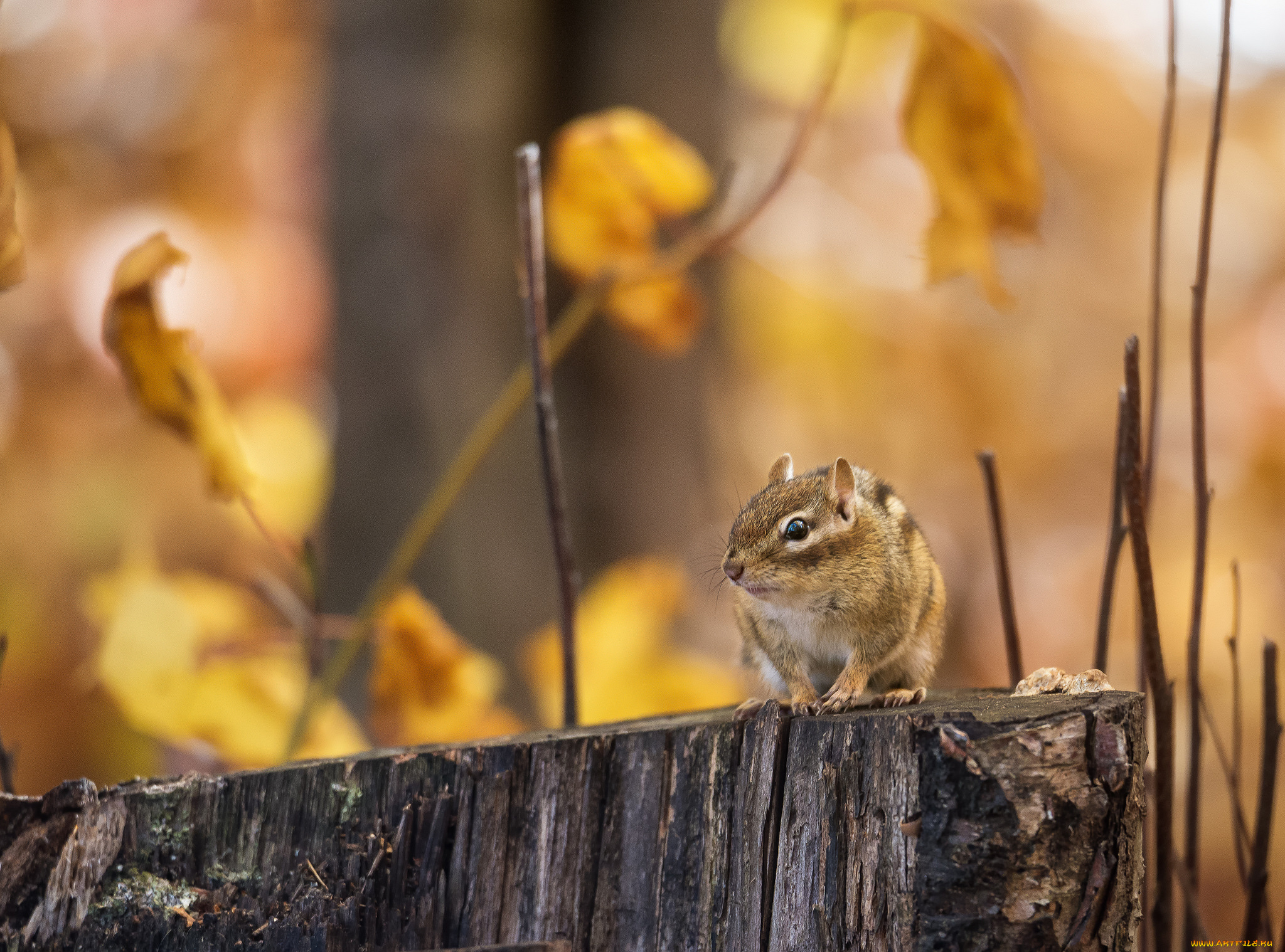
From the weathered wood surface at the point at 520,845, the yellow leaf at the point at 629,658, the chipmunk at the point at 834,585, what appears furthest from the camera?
the yellow leaf at the point at 629,658

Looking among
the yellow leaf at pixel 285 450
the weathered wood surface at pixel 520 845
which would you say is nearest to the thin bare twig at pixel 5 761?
the weathered wood surface at pixel 520 845

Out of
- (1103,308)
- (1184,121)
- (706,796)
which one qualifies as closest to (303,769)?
(706,796)

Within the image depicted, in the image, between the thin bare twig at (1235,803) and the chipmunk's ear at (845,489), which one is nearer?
the thin bare twig at (1235,803)

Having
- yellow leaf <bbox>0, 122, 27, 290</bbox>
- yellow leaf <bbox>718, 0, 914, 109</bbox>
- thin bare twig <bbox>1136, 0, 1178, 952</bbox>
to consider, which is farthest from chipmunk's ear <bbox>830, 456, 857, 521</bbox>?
yellow leaf <bbox>718, 0, 914, 109</bbox>

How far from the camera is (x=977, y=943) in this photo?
1064 millimetres

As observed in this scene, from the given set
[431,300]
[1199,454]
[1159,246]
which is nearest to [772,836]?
[1199,454]

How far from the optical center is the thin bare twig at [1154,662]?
129cm

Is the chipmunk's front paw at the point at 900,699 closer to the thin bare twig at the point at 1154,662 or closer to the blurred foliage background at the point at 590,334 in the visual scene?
the thin bare twig at the point at 1154,662

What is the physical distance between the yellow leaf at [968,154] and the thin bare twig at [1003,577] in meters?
0.26

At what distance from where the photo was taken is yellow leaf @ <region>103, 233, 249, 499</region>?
4.77ft

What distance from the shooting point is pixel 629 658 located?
8.21 ft

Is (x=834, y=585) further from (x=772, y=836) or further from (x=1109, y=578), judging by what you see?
(x=772, y=836)

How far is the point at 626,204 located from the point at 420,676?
0.94m

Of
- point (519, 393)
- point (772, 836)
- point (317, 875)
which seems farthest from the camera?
point (519, 393)
